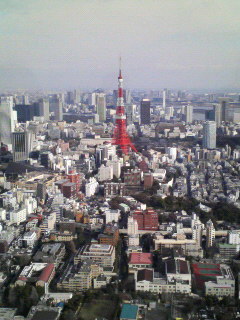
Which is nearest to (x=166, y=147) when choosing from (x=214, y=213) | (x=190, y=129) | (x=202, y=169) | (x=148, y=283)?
(x=202, y=169)

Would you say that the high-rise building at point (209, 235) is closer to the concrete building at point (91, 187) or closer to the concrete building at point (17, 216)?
the concrete building at point (17, 216)

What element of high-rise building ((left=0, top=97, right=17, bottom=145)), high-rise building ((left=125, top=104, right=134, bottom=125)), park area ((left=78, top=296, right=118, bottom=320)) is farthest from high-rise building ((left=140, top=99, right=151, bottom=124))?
park area ((left=78, top=296, right=118, bottom=320))

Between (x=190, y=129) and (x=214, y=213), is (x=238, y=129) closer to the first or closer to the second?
(x=190, y=129)

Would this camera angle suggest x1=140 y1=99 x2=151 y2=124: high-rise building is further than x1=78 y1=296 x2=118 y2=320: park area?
Yes

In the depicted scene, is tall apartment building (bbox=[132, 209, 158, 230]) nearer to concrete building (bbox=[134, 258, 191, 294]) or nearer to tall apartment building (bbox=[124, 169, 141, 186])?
concrete building (bbox=[134, 258, 191, 294])

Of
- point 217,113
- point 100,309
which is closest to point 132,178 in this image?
point 100,309

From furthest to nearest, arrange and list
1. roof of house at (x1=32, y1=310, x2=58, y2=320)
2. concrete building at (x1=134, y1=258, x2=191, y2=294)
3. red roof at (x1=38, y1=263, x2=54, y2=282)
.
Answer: red roof at (x1=38, y1=263, x2=54, y2=282) → concrete building at (x1=134, y1=258, x2=191, y2=294) → roof of house at (x1=32, y1=310, x2=58, y2=320)
